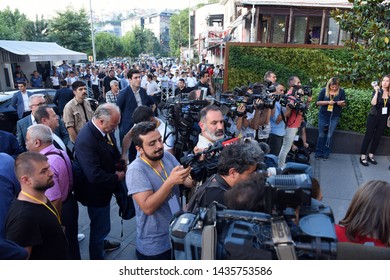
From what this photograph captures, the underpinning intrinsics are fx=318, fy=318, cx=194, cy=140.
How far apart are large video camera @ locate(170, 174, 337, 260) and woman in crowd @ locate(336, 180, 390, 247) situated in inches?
14.7

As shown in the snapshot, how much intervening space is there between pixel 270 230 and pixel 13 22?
47895 mm

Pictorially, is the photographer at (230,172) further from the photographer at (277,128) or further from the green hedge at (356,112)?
the green hedge at (356,112)

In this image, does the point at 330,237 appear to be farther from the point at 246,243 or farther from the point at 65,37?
the point at 65,37

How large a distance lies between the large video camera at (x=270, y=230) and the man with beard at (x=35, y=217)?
105 cm

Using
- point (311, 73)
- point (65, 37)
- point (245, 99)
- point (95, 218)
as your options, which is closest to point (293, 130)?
point (245, 99)

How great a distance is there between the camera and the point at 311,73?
450 inches

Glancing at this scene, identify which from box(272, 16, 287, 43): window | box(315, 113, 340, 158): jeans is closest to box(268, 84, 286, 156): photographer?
box(315, 113, 340, 158): jeans

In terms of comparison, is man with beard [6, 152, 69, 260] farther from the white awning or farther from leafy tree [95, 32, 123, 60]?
leafy tree [95, 32, 123, 60]

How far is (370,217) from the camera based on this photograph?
1821 mm

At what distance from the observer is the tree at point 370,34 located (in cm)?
777

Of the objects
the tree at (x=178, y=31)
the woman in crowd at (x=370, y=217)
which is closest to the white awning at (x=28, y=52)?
the woman in crowd at (x=370, y=217)

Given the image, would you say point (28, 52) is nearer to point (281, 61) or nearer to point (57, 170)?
point (281, 61)

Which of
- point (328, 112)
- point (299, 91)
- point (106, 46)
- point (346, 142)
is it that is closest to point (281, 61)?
point (346, 142)

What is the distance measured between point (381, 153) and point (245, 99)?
4332mm
